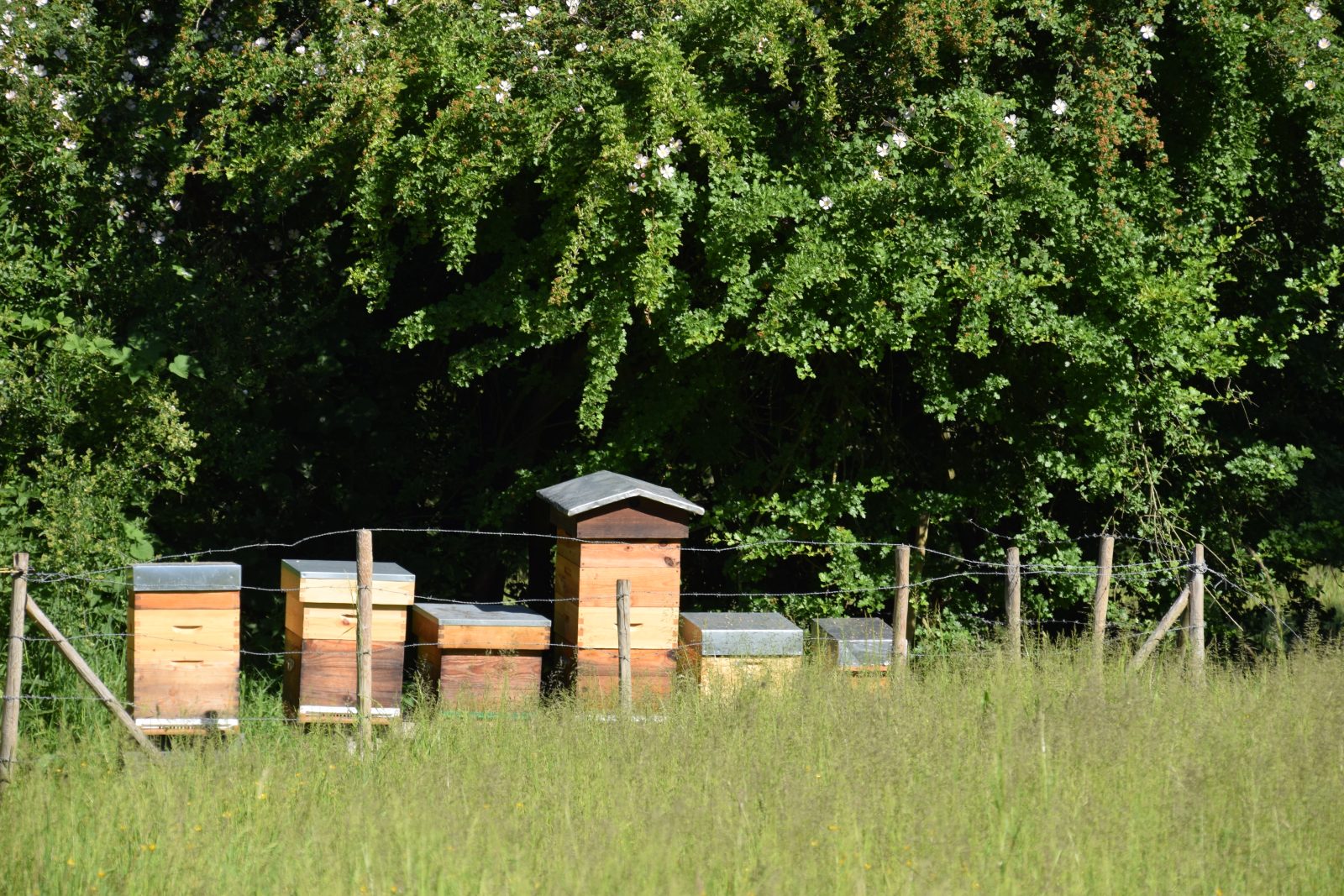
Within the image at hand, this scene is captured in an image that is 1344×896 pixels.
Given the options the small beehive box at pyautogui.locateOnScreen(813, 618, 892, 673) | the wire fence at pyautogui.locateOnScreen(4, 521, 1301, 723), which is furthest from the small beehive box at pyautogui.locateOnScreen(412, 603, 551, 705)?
the small beehive box at pyautogui.locateOnScreen(813, 618, 892, 673)

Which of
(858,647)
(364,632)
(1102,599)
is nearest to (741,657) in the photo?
(858,647)

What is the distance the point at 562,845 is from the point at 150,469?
5.75 m

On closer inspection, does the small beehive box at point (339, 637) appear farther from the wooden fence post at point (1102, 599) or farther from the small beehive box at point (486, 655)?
the wooden fence post at point (1102, 599)

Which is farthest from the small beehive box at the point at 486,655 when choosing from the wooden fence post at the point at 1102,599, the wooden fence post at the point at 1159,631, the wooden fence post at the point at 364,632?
the wooden fence post at the point at 1159,631

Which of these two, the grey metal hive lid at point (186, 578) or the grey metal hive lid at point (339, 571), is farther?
the grey metal hive lid at point (339, 571)

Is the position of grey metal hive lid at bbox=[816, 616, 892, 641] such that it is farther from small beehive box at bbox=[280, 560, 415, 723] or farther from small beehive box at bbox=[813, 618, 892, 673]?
small beehive box at bbox=[280, 560, 415, 723]

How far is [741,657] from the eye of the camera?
24.6 feet

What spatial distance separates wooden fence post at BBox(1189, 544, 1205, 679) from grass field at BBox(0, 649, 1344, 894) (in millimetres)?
767

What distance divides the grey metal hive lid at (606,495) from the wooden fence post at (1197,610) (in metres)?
3.12

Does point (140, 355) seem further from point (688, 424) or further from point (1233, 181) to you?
point (1233, 181)

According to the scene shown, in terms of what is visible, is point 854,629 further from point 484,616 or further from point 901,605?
point 484,616

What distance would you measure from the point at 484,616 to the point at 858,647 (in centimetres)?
217

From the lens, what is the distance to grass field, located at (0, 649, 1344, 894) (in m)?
4.75

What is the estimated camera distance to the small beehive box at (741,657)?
7.46 metres
